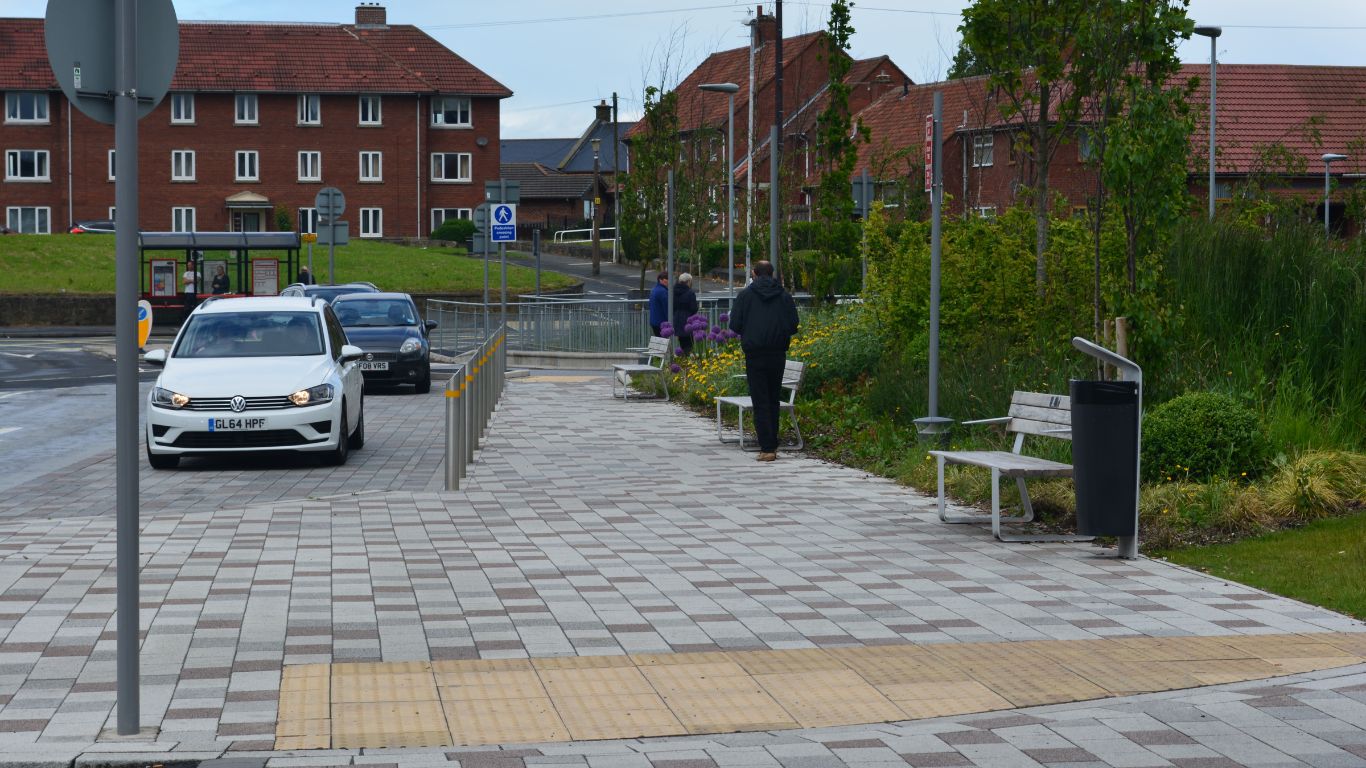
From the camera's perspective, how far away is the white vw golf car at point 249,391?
15656 mm

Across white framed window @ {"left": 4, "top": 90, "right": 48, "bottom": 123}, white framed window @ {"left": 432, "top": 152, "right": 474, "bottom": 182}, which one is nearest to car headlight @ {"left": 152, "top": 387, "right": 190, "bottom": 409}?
white framed window @ {"left": 432, "top": 152, "right": 474, "bottom": 182}

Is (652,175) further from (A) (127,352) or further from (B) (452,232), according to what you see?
(A) (127,352)

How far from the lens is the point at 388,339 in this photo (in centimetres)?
2777

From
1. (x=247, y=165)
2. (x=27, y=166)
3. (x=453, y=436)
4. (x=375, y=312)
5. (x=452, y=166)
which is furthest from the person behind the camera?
(x=452, y=166)

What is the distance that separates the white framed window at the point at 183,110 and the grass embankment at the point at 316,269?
1224 centimetres

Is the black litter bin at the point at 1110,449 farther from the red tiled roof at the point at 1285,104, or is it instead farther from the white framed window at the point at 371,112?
the white framed window at the point at 371,112

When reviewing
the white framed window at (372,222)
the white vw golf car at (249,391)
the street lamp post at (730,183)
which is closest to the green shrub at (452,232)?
the white framed window at (372,222)

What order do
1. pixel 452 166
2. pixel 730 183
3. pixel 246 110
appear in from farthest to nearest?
1. pixel 452 166
2. pixel 246 110
3. pixel 730 183

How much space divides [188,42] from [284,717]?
258 ft

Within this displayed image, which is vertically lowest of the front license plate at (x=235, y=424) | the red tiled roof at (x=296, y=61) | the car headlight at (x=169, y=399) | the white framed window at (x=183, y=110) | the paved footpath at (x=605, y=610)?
the paved footpath at (x=605, y=610)

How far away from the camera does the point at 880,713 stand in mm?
6191

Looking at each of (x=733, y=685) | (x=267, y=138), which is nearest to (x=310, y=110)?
(x=267, y=138)

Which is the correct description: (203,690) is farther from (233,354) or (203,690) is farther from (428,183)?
(428,183)

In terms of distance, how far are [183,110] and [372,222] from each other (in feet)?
32.0
